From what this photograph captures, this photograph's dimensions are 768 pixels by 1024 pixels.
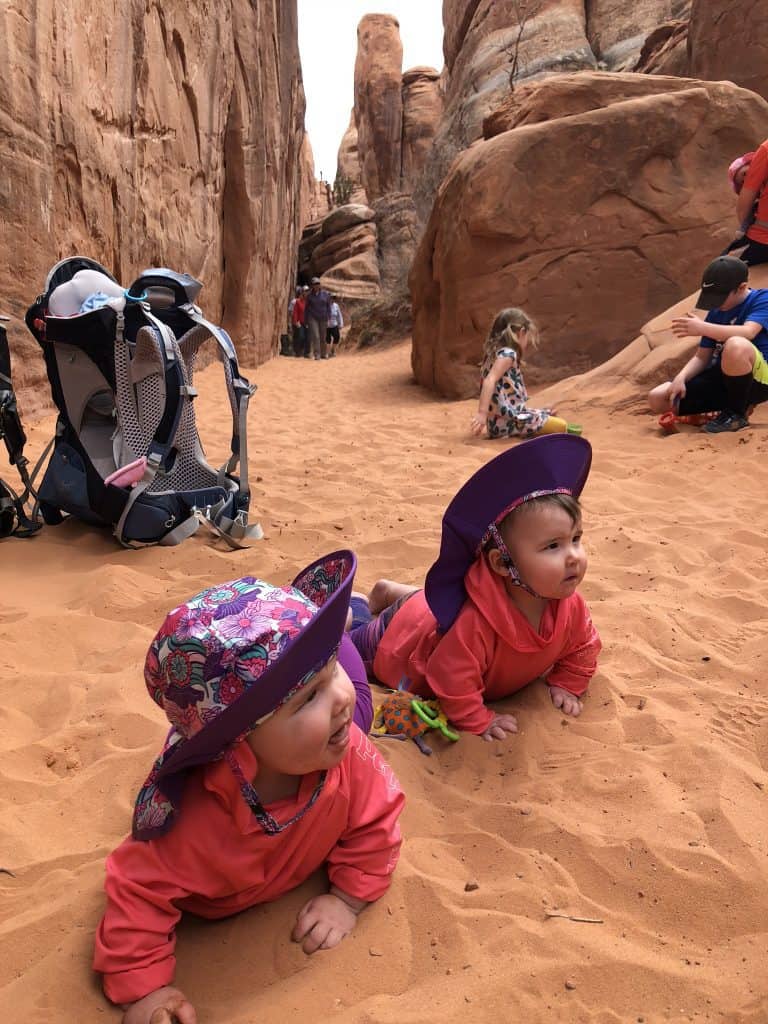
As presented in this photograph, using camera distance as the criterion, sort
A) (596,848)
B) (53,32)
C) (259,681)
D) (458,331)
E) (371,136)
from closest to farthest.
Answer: (259,681) < (596,848) < (53,32) < (458,331) < (371,136)

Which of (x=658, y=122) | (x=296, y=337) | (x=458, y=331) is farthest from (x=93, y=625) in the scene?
(x=296, y=337)

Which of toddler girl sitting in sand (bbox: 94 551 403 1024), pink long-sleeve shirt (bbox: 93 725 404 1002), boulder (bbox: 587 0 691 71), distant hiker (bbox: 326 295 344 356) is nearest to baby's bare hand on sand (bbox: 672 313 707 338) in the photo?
toddler girl sitting in sand (bbox: 94 551 403 1024)

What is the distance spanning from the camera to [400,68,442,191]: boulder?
1182 inches

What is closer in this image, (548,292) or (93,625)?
(93,625)

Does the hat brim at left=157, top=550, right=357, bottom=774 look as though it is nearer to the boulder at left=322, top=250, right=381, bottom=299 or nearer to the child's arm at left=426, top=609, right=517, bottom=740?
the child's arm at left=426, top=609, right=517, bottom=740

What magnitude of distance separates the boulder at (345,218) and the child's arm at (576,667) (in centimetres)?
2171

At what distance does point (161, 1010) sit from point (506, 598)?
1.27 metres

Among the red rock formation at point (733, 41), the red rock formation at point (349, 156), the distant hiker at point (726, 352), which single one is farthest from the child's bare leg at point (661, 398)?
the red rock formation at point (349, 156)

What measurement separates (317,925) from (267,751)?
0.43 metres

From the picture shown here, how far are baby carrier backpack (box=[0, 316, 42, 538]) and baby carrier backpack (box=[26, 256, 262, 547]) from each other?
0.15m

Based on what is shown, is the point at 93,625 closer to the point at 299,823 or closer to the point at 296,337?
the point at 299,823

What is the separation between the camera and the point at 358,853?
160 centimetres

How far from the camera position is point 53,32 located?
5.55 m

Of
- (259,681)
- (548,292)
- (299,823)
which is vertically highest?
(548,292)
